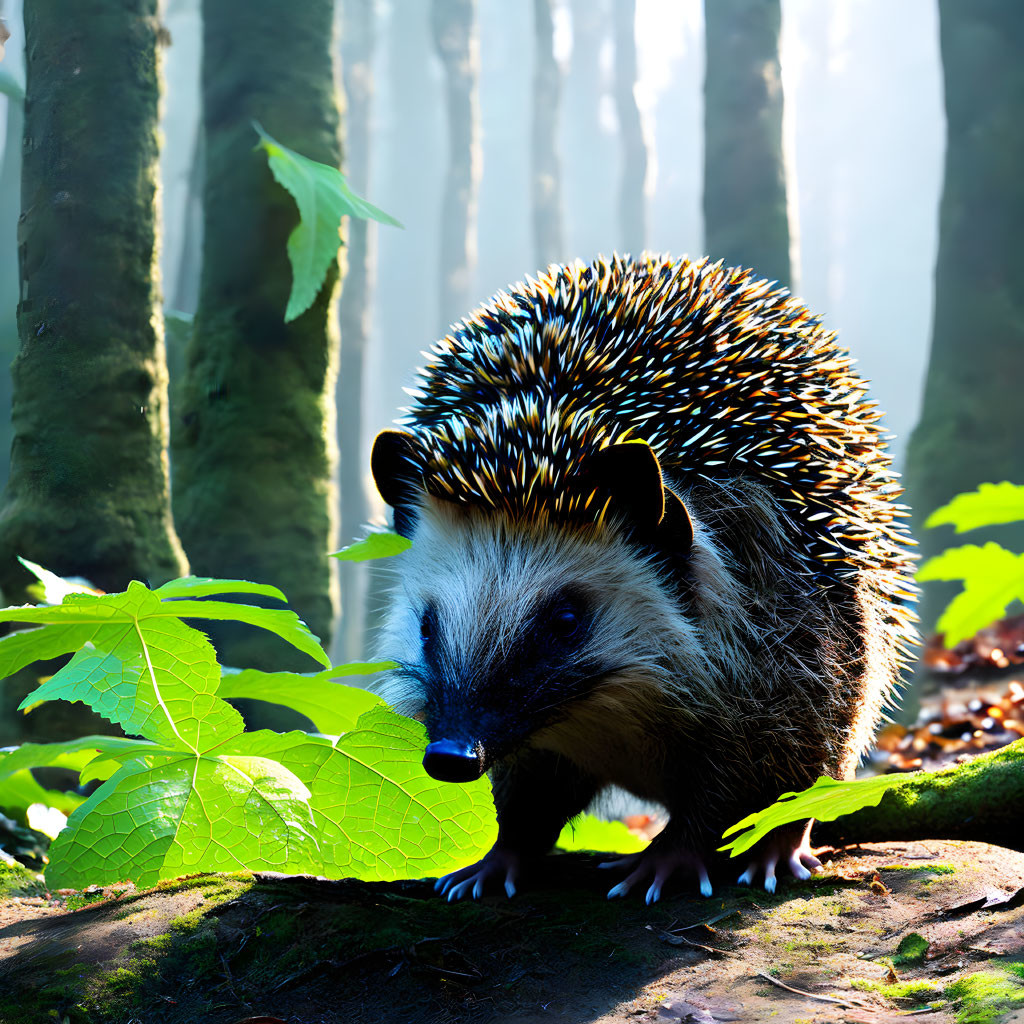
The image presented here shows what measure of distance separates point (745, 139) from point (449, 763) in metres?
10.2

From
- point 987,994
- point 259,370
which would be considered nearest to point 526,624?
point 987,994

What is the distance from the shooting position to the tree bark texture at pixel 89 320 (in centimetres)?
458

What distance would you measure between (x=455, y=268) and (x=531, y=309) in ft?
116

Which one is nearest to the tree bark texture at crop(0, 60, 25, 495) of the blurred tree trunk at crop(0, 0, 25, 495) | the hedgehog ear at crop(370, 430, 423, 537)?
the blurred tree trunk at crop(0, 0, 25, 495)

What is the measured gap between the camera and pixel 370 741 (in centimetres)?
267

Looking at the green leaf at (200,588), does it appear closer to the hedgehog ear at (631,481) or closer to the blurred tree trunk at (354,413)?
the hedgehog ear at (631,481)

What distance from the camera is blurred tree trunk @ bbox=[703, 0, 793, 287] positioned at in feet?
35.4

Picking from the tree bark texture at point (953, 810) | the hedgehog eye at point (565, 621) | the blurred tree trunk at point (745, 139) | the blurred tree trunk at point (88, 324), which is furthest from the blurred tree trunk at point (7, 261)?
the tree bark texture at point (953, 810)

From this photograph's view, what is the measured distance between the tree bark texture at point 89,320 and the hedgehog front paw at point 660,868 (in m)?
2.74

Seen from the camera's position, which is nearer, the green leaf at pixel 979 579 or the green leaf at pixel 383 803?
the green leaf at pixel 979 579

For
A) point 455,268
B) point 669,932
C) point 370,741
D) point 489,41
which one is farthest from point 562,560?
point 489,41

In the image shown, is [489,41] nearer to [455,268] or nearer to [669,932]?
[455,268]

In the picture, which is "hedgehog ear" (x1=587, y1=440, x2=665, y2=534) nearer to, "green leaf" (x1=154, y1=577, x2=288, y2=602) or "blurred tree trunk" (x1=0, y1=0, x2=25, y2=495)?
"green leaf" (x1=154, y1=577, x2=288, y2=602)

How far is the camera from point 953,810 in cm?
372
